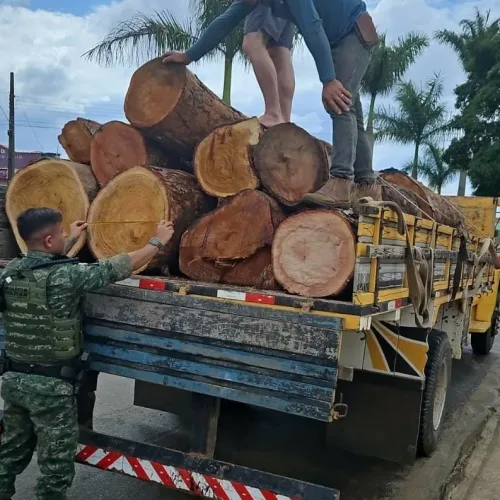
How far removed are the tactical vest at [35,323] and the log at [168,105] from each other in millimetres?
1387

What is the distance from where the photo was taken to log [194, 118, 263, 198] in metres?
3.68

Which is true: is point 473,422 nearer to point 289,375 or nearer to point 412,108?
point 289,375

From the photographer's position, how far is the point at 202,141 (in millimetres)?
3789

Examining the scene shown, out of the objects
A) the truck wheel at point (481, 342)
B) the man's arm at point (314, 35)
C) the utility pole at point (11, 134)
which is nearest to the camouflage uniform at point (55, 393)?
the man's arm at point (314, 35)

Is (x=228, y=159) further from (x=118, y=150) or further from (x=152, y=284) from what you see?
(x=152, y=284)

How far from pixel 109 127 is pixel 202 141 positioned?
2.30 ft

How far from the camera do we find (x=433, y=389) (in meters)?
4.18

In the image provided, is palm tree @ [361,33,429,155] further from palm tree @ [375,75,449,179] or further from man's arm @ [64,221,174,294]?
man's arm @ [64,221,174,294]

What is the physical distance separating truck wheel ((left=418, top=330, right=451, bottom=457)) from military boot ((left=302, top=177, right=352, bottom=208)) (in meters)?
1.47

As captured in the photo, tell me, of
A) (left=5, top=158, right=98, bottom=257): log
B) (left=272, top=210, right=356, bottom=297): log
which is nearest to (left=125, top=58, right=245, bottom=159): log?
(left=5, top=158, right=98, bottom=257): log

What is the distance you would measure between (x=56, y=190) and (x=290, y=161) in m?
1.55

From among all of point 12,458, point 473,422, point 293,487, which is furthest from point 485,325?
point 12,458

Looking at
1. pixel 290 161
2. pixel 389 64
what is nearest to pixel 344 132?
pixel 290 161

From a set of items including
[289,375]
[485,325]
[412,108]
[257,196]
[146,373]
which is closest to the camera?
[289,375]
